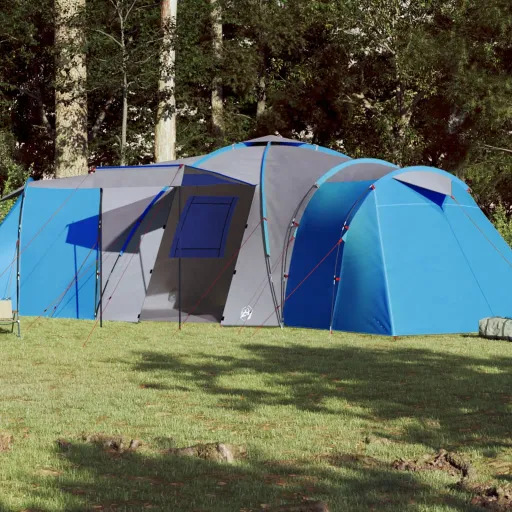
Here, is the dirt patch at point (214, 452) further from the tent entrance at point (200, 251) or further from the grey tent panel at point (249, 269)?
the tent entrance at point (200, 251)

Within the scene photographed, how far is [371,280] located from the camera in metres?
12.8

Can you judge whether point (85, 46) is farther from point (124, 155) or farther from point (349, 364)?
point (349, 364)

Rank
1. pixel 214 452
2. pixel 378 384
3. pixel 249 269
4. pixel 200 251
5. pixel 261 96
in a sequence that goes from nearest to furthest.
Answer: pixel 214 452 < pixel 378 384 < pixel 249 269 < pixel 200 251 < pixel 261 96

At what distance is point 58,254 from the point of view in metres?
15.2

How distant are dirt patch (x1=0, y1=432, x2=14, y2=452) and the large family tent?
22.4 ft

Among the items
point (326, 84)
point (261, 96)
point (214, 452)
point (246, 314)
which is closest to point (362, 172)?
point (246, 314)

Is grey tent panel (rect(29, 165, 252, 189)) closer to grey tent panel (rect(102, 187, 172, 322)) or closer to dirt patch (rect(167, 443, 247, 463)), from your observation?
grey tent panel (rect(102, 187, 172, 322))

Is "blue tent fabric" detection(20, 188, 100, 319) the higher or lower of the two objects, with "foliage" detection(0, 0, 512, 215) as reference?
lower

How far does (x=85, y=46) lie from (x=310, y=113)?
419 inches

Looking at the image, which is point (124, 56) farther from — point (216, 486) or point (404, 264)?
point (216, 486)

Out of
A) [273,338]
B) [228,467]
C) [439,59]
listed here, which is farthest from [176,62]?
[228,467]

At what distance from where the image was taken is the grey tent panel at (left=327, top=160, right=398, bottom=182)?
13672 millimetres

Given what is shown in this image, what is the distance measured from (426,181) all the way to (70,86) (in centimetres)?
978

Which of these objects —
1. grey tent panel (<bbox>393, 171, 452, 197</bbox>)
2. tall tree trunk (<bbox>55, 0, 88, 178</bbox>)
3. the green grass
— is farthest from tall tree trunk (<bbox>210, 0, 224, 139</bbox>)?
the green grass
